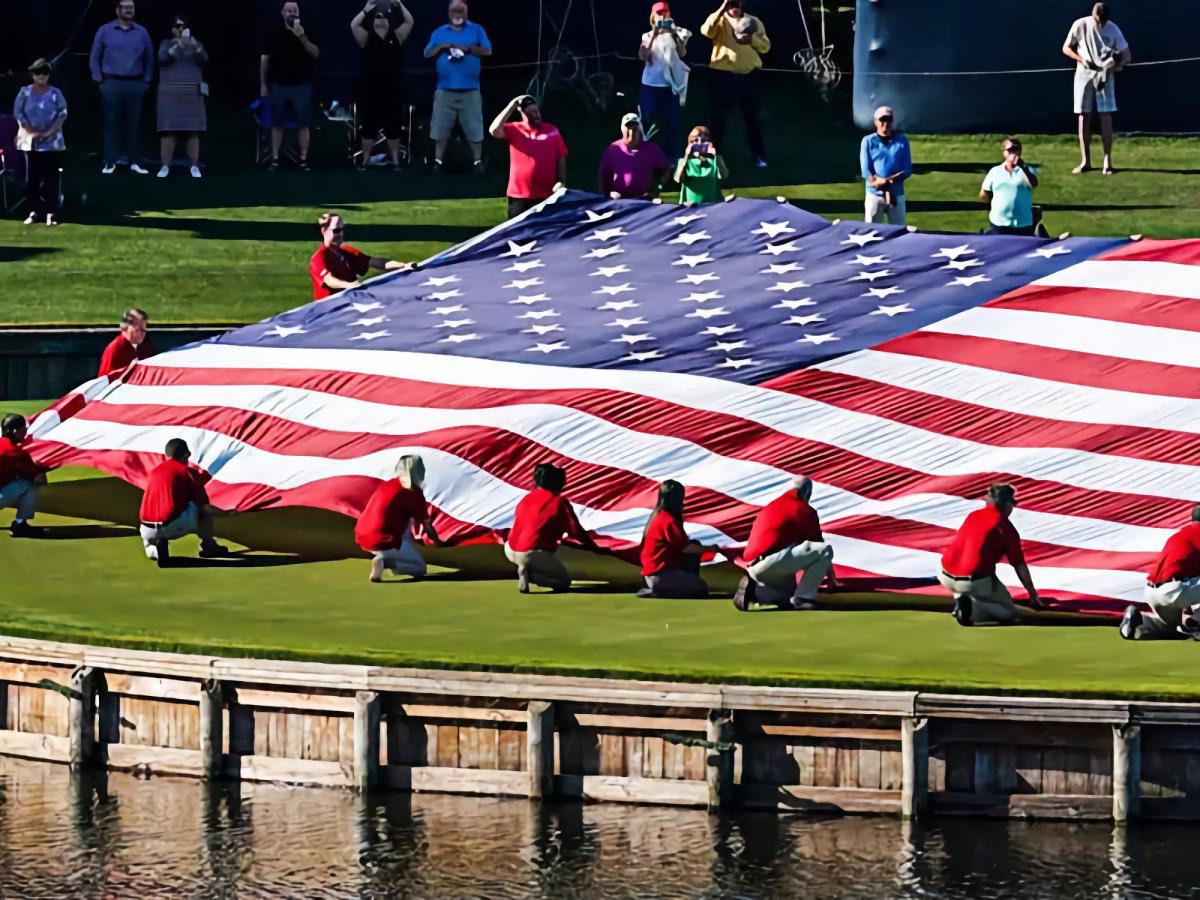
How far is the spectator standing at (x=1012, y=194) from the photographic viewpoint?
26.9 meters

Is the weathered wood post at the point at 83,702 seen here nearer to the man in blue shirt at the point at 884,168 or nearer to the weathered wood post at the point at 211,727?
the weathered wood post at the point at 211,727

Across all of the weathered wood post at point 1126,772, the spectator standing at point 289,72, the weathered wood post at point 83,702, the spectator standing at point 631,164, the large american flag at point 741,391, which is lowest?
the weathered wood post at point 1126,772

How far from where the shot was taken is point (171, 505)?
21.1m

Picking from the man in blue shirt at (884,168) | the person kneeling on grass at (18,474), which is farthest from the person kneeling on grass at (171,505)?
the man in blue shirt at (884,168)

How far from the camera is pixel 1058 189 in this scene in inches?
1294

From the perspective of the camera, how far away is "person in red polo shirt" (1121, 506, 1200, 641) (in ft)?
60.6

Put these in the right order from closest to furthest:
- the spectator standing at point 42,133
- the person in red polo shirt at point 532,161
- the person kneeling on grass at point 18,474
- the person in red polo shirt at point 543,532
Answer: the person in red polo shirt at point 543,532 → the person kneeling on grass at point 18,474 → the person in red polo shirt at point 532,161 → the spectator standing at point 42,133

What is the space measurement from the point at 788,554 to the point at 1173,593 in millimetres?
2796

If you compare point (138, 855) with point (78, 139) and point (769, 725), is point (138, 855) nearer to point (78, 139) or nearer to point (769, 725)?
point (769, 725)

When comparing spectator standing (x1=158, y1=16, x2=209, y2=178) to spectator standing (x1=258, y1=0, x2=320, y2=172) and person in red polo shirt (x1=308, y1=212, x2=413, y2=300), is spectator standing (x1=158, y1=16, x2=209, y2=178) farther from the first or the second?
person in red polo shirt (x1=308, y1=212, x2=413, y2=300)

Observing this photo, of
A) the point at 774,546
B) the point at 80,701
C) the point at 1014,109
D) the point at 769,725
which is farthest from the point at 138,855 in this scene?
the point at 1014,109

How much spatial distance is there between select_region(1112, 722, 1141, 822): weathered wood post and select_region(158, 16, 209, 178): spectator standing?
2023 centimetres

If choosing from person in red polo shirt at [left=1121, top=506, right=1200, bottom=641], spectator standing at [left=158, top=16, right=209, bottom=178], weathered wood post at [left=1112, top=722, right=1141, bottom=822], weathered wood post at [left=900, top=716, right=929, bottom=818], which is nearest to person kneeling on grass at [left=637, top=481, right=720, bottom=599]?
person in red polo shirt at [left=1121, top=506, right=1200, bottom=641]

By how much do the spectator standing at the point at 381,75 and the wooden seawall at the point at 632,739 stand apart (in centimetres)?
1751
